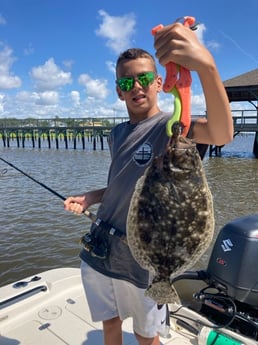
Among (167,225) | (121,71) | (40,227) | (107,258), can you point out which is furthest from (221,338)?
(40,227)

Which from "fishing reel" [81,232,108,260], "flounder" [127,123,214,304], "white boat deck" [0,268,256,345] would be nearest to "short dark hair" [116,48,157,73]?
"flounder" [127,123,214,304]

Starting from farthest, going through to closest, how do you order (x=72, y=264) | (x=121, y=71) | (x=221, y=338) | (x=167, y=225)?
(x=72, y=264), (x=221, y=338), (x=121, y=71), (x=167, y=225)

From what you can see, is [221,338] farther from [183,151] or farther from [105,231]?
[183,151]

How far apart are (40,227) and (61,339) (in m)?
7.03

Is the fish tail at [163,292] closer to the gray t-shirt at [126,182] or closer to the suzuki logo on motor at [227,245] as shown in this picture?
the gray t-shirt at [126,182]

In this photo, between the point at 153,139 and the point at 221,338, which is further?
the point at 221,338

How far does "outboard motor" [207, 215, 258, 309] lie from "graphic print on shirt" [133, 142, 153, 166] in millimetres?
2051

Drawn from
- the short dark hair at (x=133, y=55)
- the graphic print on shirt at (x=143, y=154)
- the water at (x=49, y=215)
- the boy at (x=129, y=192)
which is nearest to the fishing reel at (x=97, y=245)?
the boy at (x=129, y=192)

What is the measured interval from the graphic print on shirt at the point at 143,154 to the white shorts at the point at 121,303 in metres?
0.93

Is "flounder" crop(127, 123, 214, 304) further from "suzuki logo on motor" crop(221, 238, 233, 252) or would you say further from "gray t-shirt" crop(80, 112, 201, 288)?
"suzuki logo on motor" crop(221, 238, 233, 252)

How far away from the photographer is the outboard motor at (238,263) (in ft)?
11.9

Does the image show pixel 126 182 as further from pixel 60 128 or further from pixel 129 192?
pixel 60 128

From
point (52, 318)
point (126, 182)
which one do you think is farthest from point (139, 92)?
point (52, 318)

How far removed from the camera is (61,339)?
3.37 meters
